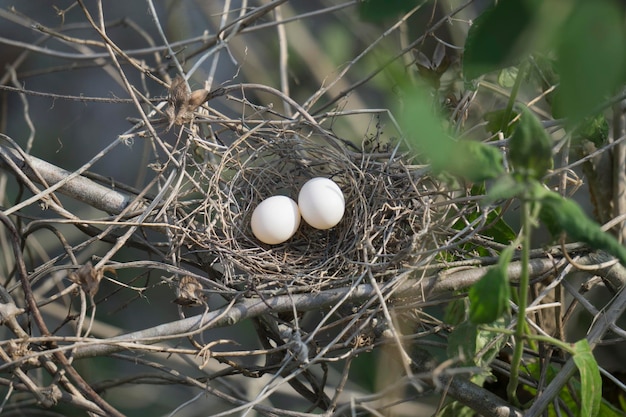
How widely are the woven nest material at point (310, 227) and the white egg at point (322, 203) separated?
0.03 metres

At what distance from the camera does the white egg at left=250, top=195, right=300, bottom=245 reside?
1314 mm

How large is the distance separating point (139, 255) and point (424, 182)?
106 cm

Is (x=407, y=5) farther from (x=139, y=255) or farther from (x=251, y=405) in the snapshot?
(x=139, y=255)

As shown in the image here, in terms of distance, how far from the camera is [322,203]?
1.29 m

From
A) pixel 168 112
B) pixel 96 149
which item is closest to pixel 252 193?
pixel 168 112

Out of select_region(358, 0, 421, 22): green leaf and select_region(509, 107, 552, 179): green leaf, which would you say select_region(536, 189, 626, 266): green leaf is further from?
select_region(358, 0, 421, 22): green leaf

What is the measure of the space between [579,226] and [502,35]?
0.24 m

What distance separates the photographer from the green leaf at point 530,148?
2.36 ft

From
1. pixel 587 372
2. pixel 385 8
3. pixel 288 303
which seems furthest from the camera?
pixel 288 303

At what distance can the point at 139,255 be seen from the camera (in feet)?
6.68

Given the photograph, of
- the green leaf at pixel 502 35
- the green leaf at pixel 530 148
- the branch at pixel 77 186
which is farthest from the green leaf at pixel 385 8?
the branch at pixel 77 186

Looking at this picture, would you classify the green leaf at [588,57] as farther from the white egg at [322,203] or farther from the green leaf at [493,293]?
the white egg at [322,203]

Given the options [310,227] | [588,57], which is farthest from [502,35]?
[310,227]

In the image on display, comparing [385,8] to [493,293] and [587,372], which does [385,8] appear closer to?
[493,293]
